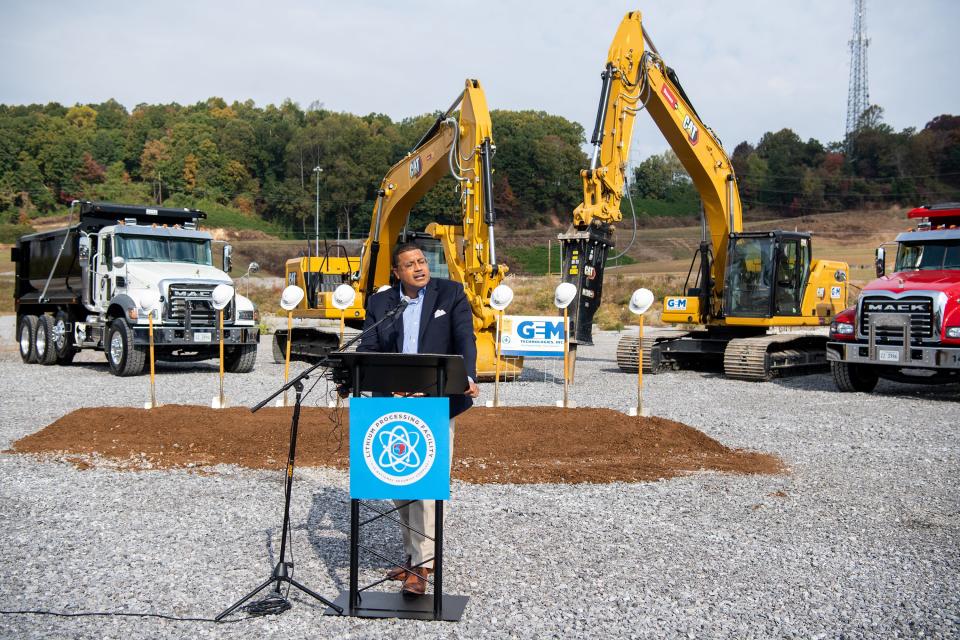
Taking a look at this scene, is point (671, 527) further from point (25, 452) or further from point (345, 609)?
point (25, 452)

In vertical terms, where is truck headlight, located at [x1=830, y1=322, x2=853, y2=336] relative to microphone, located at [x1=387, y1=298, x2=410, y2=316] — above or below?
below

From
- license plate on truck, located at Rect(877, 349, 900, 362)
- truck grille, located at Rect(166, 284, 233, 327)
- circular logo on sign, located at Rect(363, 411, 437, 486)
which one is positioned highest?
truck grille, located at Rect(166, 284, 233, 327)

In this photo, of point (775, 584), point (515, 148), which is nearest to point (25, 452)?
point (775, 584)

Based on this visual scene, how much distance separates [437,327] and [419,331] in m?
0.11

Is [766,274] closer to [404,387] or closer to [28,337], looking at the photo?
[404,387]

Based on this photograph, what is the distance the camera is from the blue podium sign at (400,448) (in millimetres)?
5180

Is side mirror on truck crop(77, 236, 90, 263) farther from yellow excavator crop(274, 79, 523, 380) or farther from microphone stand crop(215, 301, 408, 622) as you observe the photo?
microphone stand crop(215, 301, 408, 622)

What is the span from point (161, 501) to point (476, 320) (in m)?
10.2

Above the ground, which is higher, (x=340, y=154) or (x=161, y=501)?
(x=340, y=154)

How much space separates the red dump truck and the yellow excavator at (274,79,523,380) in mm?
6151

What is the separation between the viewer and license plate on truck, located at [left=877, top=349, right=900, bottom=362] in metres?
16.4

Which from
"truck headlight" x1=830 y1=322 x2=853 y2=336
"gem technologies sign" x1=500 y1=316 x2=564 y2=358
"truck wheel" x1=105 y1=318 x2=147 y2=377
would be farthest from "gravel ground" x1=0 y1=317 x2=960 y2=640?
"truck wheel" x1=105 y1=318 x2=147 y2=377

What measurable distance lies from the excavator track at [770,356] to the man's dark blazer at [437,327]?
1487 centimetres

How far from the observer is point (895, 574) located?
20.3 feet
